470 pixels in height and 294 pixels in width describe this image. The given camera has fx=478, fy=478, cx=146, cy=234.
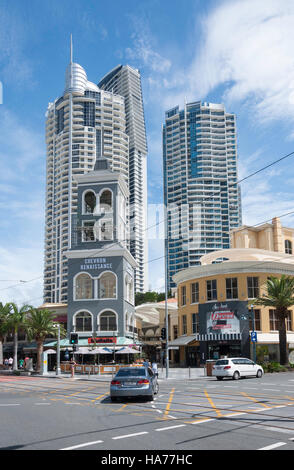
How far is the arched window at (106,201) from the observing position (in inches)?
2331

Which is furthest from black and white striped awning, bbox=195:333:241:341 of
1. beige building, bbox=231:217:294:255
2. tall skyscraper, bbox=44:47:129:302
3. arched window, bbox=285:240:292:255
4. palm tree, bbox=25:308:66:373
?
tall skyscraper, bbox=44:47:129:302

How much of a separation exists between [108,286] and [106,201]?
1067 cm

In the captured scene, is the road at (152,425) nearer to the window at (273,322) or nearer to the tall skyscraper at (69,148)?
the window at (273,322)

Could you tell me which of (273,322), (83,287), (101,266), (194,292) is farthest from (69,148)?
(273,322)

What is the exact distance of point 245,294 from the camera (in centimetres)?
5066

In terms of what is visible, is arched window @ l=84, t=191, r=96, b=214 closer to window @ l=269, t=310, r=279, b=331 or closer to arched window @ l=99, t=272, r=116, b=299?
arched window @ l=99, t=272, r=116, b=299

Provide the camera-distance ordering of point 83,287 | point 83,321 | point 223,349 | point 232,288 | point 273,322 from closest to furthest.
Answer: point 223,349
point 273,322
point 232,288
point 83,321
point 83,287

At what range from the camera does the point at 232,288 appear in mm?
51531

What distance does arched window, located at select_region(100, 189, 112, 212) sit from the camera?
194ft

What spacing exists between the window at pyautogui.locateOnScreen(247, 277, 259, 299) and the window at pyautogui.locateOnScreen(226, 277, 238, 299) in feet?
4.49

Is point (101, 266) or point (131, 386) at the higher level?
point (101, 266)

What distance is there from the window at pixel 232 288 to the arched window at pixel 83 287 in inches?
640

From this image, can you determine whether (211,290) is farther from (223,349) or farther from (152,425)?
(152,425)
